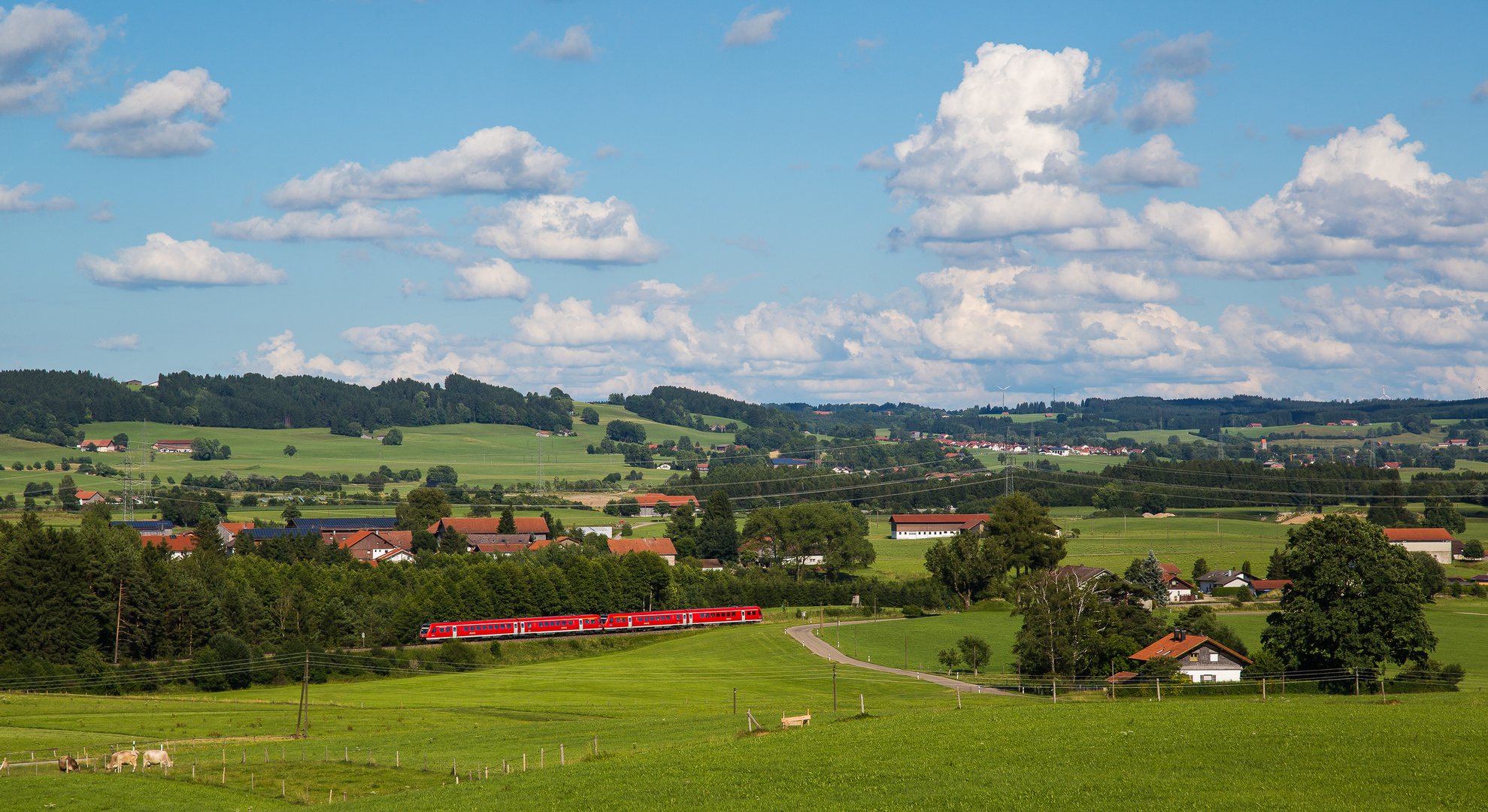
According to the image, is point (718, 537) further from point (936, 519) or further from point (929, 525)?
point (936, 519)

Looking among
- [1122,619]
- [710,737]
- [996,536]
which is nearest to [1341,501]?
[996,536]

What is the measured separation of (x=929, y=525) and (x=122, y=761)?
135 meters

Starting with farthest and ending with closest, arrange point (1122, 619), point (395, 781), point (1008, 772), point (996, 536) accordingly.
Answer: point (996, 536) → point (1122, 619) → point (395, 781) → point (1008, 772)

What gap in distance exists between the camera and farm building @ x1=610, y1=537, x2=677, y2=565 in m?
131

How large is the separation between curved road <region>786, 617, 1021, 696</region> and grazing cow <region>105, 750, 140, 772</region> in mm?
39363

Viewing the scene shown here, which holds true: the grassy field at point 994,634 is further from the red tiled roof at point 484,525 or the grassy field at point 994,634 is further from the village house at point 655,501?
the village house at point 655,501

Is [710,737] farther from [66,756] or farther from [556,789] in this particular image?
[66,756]

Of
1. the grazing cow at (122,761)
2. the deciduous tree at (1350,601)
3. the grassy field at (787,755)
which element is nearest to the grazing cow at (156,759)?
the grazing cow at (122,761)

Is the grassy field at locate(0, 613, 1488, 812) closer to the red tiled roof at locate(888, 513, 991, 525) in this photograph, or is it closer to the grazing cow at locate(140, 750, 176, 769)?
the grazing cow at locate(140, 750, 176, 769)

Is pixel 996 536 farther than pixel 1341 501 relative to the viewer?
No

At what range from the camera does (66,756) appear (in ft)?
131

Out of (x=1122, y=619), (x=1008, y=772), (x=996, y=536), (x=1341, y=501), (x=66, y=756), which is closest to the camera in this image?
(x=1008, y=772)

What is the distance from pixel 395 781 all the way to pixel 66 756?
13.0 meters

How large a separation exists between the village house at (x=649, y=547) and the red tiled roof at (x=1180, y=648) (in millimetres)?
71416
